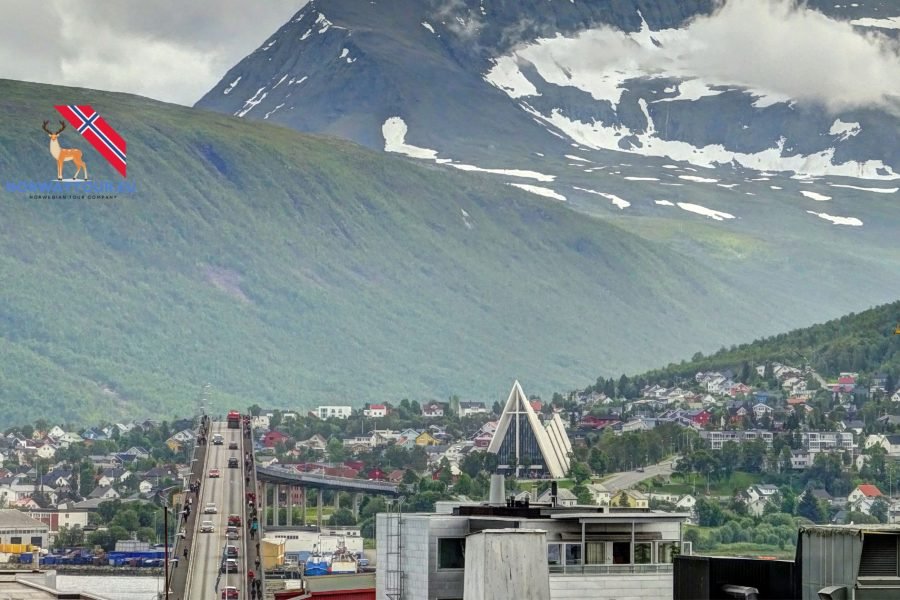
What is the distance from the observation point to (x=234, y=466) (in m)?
182

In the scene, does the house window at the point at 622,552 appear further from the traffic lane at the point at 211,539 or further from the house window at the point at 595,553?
the traffic lane at the point at 211,539

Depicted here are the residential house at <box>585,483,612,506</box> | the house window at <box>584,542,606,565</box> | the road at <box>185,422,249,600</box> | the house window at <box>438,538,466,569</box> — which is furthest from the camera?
the residential house at <box>585,483,612,506</box>

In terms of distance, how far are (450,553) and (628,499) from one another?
135 metres

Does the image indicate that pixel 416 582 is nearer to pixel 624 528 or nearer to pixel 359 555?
pixel 624 528

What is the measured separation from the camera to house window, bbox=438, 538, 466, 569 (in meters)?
38.8

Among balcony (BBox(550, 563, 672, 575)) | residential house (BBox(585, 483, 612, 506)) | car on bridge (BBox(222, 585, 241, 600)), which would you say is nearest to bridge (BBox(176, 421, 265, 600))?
car on bridge (BBox(222, 585, 241, 600))

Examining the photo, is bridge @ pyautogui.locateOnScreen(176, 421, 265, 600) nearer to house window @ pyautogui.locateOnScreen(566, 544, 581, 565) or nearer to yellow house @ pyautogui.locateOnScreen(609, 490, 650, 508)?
yellow house @ pyautogui.locateOnScreen(609, 490, 650, 508)

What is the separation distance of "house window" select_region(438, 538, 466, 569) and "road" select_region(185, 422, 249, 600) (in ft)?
212

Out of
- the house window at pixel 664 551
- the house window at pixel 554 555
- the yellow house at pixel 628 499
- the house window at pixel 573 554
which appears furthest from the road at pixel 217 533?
the house window at pixel 573 554

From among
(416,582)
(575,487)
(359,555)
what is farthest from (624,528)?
(575,487)

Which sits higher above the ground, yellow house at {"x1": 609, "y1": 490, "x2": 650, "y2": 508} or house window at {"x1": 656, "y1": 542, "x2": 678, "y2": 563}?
yellow house at {"x1": 609, "y1": 490, "x2": 650, "y2": 508}

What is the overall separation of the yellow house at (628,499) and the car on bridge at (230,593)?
195ft

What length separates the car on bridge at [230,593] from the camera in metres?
102

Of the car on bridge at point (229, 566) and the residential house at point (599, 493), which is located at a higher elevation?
the residential house at point (599, 493)
